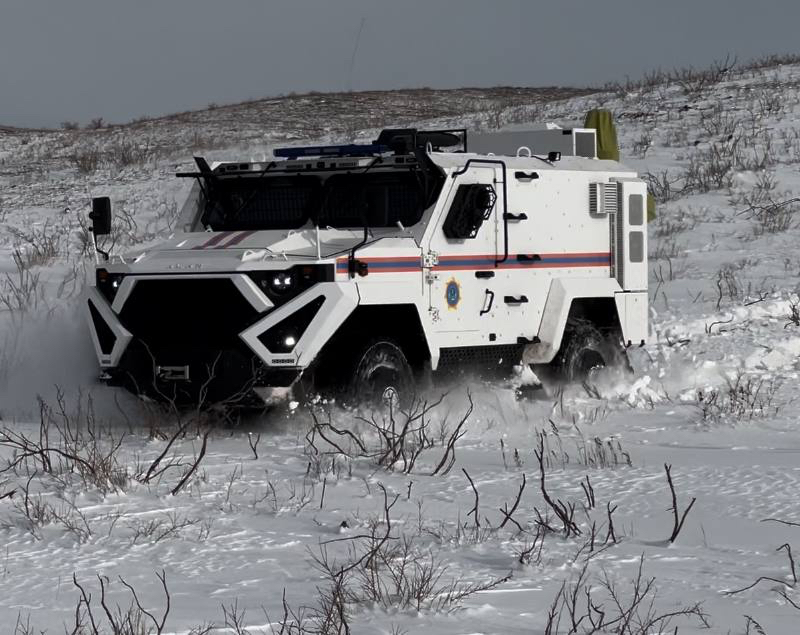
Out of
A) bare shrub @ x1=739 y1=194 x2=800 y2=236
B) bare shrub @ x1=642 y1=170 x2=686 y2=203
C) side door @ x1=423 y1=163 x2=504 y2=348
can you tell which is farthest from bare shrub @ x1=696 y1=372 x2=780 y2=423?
bare shrub @ x1=642 y1=170 x2=686 y2=203

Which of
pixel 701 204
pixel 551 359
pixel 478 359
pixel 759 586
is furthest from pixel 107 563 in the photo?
pixel 701 204

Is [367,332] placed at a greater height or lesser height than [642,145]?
lesser

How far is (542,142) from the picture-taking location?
1320 centimetres

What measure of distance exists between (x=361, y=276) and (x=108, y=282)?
2.02 meters

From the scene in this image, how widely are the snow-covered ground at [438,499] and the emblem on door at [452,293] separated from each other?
2.79 feet

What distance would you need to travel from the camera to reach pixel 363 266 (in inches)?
400

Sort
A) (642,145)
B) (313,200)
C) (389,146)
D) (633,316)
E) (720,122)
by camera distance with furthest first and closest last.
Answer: (720,122) → (642,145) → (633,316) → (313,200) → (389,146)

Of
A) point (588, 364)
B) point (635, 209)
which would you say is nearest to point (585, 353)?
point (588, 364)

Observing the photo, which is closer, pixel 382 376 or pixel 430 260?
pixel 382 376

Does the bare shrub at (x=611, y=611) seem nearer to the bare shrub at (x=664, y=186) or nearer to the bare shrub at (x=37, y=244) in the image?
the bare shrub at (x=37, y=244)

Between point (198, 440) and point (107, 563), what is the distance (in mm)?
3957

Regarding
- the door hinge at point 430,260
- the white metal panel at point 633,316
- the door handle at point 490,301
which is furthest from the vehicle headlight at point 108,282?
the white metal panel at point 633,316

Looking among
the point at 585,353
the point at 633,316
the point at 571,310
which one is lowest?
the point at 585,353

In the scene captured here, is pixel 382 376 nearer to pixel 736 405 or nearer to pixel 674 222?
pixel 736 405
